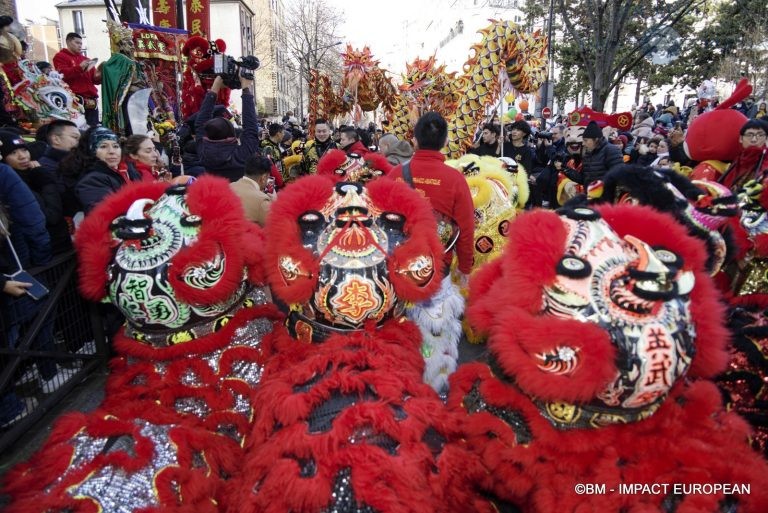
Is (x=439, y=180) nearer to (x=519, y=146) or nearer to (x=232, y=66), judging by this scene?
(x=232, y=66)

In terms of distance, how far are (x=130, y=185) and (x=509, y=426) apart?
2065mm

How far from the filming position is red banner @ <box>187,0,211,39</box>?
9.38m

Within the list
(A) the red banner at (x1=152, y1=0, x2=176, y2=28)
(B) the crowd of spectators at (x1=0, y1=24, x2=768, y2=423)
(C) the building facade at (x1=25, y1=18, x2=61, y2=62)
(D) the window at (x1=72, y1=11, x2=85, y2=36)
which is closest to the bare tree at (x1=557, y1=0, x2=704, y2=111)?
(B) the crowd of spectators at (x1=0, y1=24, x2=768, y2=423)

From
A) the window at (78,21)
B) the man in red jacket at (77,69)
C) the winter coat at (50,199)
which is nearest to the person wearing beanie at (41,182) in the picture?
the winter coat at (50,199)

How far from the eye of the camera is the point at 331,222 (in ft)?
6.57

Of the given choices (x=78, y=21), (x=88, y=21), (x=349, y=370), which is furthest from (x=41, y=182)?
(x=78, y=21)

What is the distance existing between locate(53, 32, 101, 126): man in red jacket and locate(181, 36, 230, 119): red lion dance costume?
1261 millimetres

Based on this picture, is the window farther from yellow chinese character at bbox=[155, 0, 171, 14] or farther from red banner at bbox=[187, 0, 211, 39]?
yellow chinese character at bbox=[155, 0, 171, 14]

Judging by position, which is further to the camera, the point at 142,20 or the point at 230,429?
the point at 142,20

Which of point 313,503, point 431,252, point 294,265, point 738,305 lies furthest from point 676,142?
point 313,503

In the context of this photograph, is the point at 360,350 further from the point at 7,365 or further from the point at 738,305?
the point at 7,365

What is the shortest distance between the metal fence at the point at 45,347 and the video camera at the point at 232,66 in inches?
87.1

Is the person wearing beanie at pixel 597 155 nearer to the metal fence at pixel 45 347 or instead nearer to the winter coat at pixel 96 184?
the winter coat at pixel 96 184

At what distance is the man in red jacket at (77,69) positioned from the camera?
20.1 feet
